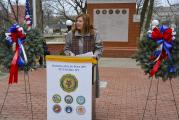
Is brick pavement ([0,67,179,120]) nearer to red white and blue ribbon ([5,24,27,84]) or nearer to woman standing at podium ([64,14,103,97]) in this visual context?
red white and blue ribbon ([5,24,27,84])

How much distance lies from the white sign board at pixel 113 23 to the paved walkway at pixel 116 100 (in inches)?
330

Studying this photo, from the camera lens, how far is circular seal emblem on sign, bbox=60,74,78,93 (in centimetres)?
602

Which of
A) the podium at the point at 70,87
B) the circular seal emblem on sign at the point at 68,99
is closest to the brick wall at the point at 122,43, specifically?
the podium at the point at 70,87

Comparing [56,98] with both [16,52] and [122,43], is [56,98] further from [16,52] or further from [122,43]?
[122,43]

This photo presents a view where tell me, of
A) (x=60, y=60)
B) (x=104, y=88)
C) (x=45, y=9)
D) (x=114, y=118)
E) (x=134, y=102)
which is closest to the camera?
(x=60, y=60)

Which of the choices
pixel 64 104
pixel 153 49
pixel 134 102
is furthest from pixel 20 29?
pixel 134 102

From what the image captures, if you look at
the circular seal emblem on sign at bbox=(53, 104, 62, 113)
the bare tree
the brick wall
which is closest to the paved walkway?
the circular seal emblem on sign at bbox=(53, 104, 62, 113)

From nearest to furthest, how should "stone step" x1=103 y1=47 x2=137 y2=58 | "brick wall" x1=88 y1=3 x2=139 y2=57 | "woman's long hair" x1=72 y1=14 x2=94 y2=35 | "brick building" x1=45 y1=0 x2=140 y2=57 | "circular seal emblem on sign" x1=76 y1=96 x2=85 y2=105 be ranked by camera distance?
"circular seal emblem on sign" x1=76 y1=96 x2=85 y2=105 < "woman's long hair" x1=72 y1=14 x2=94 y2=35 < "stone step" x1=103 y1=47 x2=137 y2=58 < "brick wall" x1=88 y1=3 x2=139 y2=57 < "brick building" x1=45 y1=0 x2=140 y2=57

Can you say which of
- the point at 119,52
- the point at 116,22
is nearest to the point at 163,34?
the point at 119,52

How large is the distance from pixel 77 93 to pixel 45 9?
144 ft

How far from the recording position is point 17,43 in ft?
21.4

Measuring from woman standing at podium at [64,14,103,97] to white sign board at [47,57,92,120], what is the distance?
1.43ft

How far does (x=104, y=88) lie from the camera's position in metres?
10.4

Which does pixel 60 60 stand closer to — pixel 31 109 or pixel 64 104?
pixel 64 104
